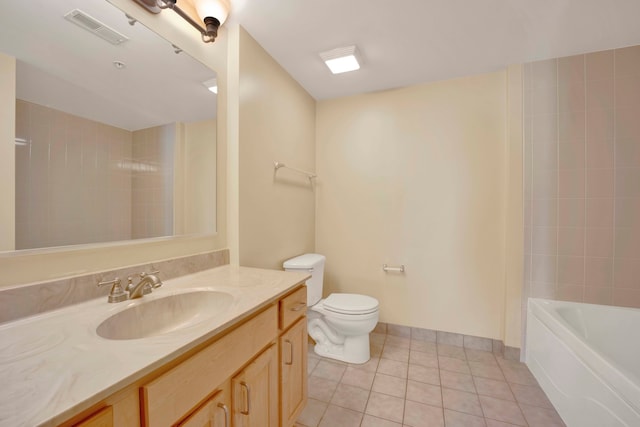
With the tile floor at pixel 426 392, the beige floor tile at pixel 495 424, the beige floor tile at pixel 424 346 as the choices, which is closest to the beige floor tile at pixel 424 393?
the tile floor at pixel 426 392

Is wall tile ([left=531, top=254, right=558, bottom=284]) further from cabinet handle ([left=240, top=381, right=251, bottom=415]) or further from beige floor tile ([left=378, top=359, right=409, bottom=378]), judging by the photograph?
cabinet handle ([left=240, top=381, right=251, bottom=415])

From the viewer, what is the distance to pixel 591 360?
3.94 feet

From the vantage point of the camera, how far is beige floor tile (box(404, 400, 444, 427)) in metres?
1.39

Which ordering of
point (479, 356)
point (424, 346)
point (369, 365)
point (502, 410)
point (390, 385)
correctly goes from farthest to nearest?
point (424, 346)
point (479, 356)
point (369, 365)
point (390, 385)
point (502, 410)

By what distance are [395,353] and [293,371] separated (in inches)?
46.7

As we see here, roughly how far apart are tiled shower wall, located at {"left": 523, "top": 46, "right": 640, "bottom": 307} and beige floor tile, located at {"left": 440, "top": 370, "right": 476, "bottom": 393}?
0.81m

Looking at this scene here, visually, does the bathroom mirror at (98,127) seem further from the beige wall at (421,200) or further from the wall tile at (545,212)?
the wall tile at (545,212)

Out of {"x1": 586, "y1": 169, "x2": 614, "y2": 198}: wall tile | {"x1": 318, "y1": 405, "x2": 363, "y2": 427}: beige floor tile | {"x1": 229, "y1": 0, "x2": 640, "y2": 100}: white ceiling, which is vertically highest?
{"x1": 229, "y1": 0, "x2": 640, "y2": 100}: white ceiling

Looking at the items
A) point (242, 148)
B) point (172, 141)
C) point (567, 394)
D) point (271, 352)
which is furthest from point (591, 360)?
point (172, 141)

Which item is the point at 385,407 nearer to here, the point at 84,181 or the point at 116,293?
the point at 116,293

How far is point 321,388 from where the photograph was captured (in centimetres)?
167

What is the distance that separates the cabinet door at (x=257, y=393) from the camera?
869 millimetres

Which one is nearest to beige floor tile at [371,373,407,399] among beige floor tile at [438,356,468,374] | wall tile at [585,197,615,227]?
beige floor tile at [438,356,468,374]

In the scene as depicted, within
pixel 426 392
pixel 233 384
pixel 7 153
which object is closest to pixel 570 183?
pixel 426 392
